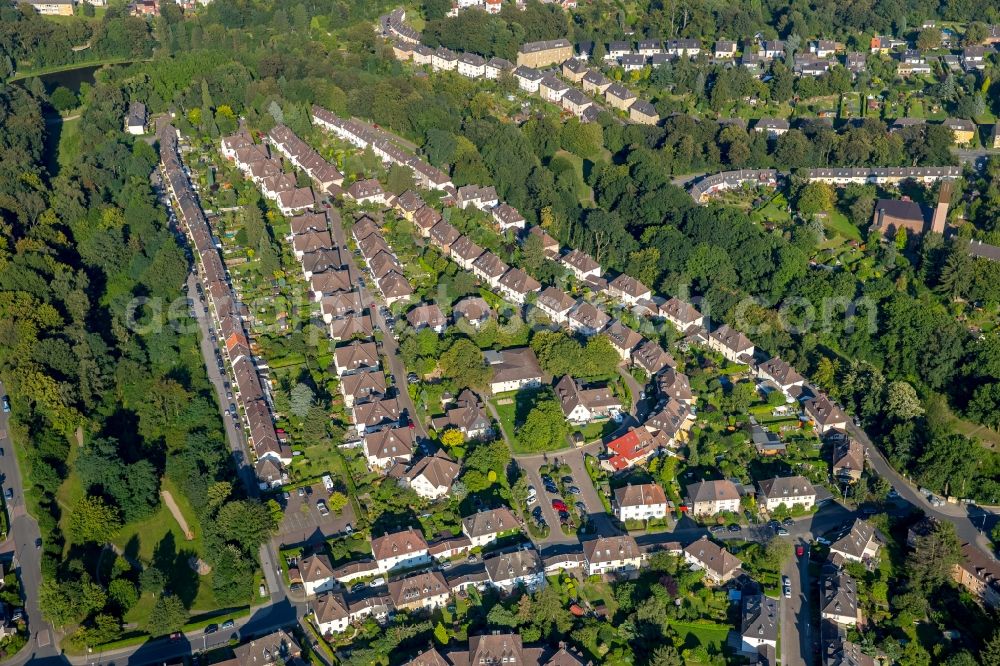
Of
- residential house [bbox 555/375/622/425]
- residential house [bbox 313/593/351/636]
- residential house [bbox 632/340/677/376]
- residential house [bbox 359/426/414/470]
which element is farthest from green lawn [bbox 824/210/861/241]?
residential house [bbox 313/593/351/636]

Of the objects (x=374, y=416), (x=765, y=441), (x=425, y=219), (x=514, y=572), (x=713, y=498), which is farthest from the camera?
(x=425, y=219)

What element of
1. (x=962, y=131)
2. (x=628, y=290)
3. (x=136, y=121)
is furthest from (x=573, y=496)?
(x=962, y=131)

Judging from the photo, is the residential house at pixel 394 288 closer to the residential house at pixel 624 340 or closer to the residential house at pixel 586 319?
the residential house at pixel 586 319

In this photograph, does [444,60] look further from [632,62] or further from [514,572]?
[514,572]

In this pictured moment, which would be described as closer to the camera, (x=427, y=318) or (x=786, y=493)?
(x=786, y=493)

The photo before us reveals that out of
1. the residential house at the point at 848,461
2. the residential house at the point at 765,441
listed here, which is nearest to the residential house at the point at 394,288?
the residential house at the point at 765,441

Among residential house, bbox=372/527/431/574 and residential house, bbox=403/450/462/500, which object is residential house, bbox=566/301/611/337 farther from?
residential house, bbox=372/527/431/574
